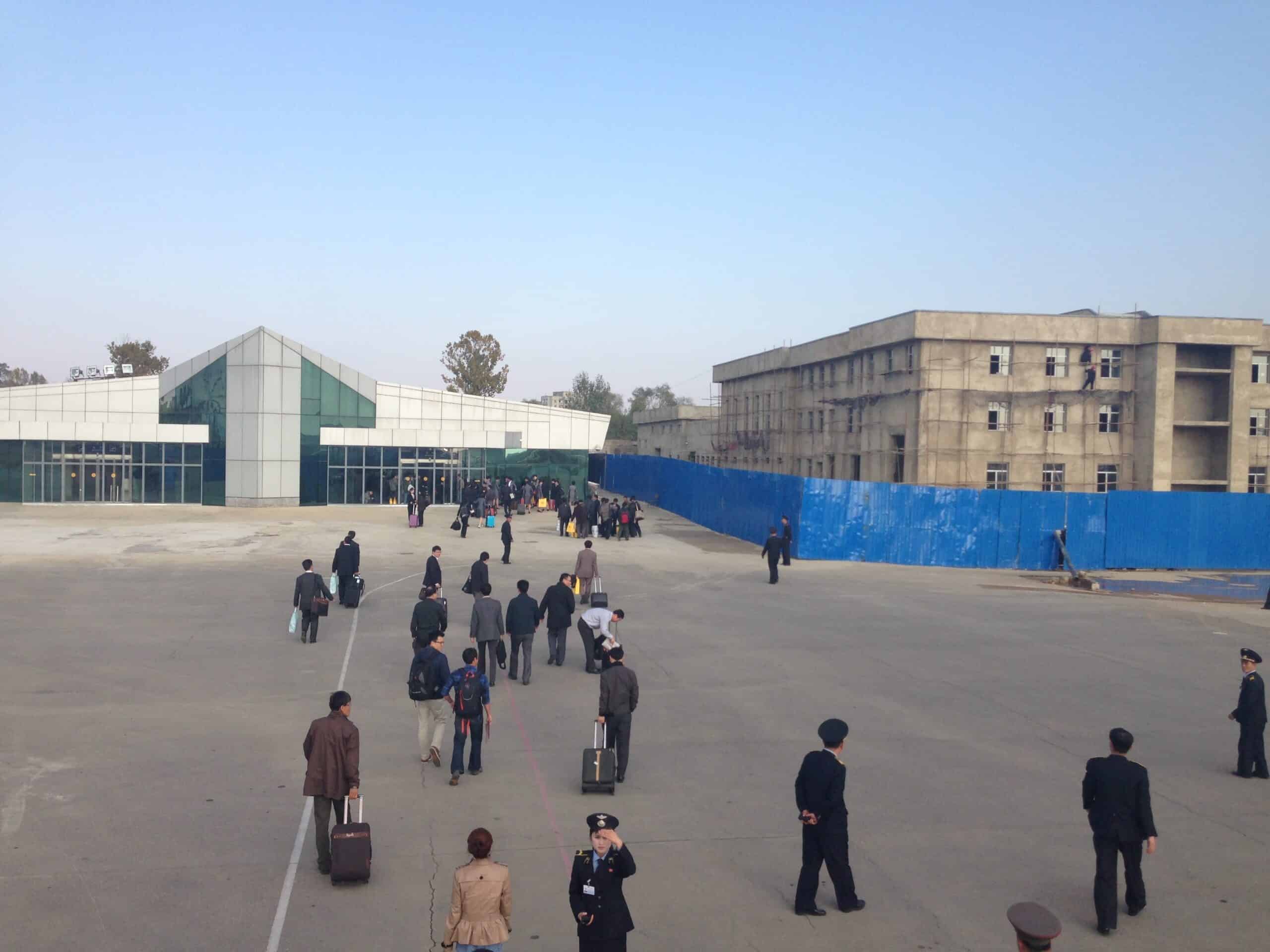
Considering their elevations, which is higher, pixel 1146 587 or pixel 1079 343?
pixel 1079 343

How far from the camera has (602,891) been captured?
6238mm

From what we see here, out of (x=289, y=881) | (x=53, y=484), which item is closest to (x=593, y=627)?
(x=289, y=881)

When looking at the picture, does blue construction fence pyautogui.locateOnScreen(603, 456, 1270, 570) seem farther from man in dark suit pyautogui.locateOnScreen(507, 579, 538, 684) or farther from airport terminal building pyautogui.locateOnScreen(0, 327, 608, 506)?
airport terminal building pyautogui.locateOnScreen(0, 327, 608, 506)

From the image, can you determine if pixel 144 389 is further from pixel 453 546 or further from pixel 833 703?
pixel 833 703

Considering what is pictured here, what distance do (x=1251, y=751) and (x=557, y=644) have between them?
387 inches

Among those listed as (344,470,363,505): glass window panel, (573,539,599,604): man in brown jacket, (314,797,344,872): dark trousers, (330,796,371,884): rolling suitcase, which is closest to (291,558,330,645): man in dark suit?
(573,539,599,604): man in brown jacket

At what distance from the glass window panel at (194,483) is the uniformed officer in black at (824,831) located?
50.1 metres

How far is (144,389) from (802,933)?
52903mm

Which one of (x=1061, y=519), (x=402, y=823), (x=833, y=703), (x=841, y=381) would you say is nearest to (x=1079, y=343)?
(x=841, y=381)

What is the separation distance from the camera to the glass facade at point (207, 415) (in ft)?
169

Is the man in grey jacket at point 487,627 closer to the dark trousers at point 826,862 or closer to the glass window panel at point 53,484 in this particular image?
the dark trousers at point 826,862

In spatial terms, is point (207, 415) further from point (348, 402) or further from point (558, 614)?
point (558, 614)

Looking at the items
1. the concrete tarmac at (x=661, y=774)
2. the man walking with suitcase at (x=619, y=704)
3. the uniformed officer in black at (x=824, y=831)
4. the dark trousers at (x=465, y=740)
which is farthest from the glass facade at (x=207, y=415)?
the uniformed officer in black at (x=824, y=831)

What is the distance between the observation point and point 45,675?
15438 millimetres
